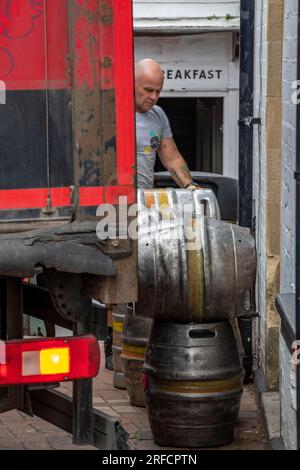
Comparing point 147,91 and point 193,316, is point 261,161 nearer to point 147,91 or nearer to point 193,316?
point 147,91

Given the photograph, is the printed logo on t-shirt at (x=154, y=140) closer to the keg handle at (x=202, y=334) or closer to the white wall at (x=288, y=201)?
the white wall at (x=288, y=201)

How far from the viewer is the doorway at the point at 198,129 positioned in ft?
48.2

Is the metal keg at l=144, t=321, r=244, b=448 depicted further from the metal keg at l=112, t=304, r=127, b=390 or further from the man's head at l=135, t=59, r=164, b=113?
the man's head at l=135, t=59, r=164, b=113

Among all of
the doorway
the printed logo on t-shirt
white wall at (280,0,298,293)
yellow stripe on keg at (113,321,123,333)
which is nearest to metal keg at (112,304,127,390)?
yellow stripe on keg at (113,321,123,333)

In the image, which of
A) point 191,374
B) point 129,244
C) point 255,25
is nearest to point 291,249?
point 191,374

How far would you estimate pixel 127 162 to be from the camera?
5051mm

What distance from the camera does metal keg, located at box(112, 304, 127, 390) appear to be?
831 centimetres

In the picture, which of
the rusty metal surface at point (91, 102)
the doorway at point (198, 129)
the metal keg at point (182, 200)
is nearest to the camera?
the rusty metal surface at point (91, 102)

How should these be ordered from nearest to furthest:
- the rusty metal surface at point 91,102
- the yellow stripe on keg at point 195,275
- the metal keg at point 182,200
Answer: the rusty metal surface at point 91,102 → the yellow stripe on keg at point 195,275 → the metal keg at point 182,200

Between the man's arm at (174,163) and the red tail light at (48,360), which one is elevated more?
the man's arm at (174,163)

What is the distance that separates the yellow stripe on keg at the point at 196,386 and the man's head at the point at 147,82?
2127 millimetres

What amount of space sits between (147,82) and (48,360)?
11.3ft

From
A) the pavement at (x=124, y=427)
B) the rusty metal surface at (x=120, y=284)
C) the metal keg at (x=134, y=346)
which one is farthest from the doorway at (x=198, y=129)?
the rusty metal surface at (x=120, y=284)

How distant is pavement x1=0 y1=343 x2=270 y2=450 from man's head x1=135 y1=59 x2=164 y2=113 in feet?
6.09
